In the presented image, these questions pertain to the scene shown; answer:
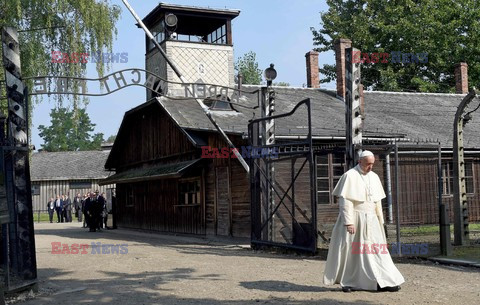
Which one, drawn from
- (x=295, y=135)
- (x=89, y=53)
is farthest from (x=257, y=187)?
(x=89, y=53)

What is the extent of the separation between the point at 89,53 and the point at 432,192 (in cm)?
1290

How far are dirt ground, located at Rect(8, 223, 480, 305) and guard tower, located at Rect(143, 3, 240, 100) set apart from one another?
12269 millimetres

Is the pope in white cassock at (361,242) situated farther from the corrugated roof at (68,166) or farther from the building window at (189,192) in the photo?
the corrugated roof at (68,166)

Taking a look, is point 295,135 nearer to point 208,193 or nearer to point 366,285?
point 208,193

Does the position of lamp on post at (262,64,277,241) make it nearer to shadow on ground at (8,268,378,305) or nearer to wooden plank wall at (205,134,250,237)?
wooden plank wall at (205,134,250,237)

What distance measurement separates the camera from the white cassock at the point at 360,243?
8484mm

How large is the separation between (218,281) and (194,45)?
17.1 meters

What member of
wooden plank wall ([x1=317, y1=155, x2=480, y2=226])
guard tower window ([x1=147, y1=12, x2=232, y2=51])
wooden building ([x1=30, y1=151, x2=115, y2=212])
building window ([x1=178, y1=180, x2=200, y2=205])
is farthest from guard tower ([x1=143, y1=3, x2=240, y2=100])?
wooden building ([x1=30, y1=151, x2=115, y2=212])

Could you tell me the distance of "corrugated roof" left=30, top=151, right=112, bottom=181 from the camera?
50.2m

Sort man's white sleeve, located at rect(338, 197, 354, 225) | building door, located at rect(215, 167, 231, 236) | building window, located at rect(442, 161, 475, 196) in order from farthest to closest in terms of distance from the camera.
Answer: building window, located at rect(442, 161, 475, 196), building door, located at rect(215, 167, 231, 236), man's white sleeve, located at rect(338, 197, 354, 225)

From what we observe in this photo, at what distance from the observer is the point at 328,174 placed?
2089 cm

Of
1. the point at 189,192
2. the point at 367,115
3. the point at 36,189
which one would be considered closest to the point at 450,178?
the point at 367,115

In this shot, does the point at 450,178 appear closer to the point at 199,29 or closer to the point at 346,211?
the point at 199,29

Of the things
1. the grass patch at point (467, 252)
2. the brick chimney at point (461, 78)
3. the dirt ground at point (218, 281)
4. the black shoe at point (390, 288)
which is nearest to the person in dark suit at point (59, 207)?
the brick chimney at point (461, 78)
